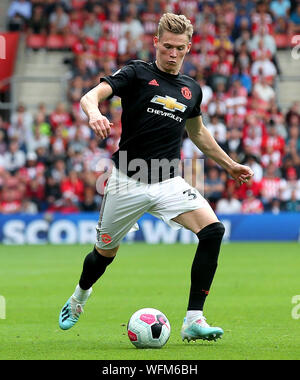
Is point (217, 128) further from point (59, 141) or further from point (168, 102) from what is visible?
point (168, 102)

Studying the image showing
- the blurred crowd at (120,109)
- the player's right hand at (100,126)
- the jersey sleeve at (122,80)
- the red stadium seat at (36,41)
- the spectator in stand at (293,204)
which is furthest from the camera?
the red stadium seat at (36,41)

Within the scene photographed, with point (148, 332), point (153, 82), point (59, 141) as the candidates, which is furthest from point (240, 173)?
point (59, 141)

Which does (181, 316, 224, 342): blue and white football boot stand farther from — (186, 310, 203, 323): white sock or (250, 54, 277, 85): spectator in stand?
(250, 54, 277, 85): spectator in stand

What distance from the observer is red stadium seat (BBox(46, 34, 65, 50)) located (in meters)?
25.4

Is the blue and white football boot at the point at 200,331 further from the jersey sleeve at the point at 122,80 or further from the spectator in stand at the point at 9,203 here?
the spectator in stand at the point at 9,203

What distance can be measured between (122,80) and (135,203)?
1.04 metres

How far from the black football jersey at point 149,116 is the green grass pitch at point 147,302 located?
1573 millimetres

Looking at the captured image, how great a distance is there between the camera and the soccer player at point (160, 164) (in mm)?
7309

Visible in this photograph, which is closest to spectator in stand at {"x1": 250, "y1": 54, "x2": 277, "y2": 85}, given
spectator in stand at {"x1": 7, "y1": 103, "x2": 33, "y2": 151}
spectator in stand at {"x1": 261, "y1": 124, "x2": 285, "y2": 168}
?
spectator in stand at {"x1": 261, "y1": 124, "x2": 285, "y2": 168}

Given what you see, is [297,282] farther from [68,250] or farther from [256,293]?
[68,250]

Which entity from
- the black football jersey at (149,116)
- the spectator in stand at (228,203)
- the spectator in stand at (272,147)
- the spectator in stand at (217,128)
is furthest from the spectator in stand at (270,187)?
the black football jersey at (149,116)

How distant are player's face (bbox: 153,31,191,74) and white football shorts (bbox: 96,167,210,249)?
98cm

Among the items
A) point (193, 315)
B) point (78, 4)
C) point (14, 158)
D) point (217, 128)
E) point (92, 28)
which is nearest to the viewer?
point (193, 315)

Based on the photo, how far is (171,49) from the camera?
738 cm
